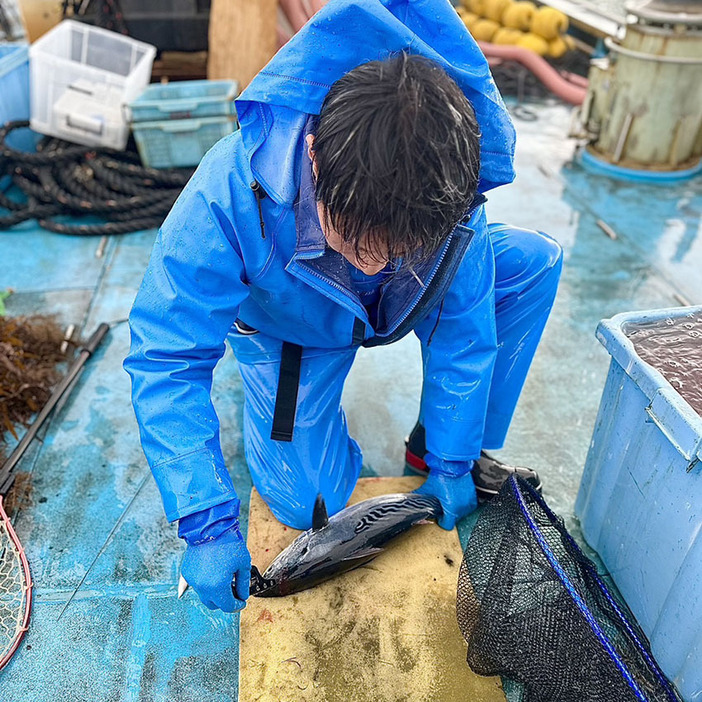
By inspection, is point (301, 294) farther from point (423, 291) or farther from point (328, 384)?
point (328, 384)

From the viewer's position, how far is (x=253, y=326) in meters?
2.11

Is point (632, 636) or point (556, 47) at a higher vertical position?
point (556, 47)

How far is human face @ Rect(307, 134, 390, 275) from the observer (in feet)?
4.16

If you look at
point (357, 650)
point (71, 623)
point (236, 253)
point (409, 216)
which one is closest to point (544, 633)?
point (357, 650)

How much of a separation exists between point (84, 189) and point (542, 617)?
4.28 meters

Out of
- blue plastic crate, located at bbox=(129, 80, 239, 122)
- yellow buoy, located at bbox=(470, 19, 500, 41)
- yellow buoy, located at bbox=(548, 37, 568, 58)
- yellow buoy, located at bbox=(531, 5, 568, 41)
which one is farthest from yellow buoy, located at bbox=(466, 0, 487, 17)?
blue plastic crate, located at bbox=(129, 80, 239, 122)

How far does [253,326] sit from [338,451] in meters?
0.63

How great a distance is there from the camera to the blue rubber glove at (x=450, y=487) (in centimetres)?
217

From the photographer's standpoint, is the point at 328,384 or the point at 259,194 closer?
the point at 259,194

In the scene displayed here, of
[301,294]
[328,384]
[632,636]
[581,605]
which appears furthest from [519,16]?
[581,605]

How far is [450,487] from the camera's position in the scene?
2.18 meters

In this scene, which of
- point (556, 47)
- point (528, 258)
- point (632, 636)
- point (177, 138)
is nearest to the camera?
point (632, 636)

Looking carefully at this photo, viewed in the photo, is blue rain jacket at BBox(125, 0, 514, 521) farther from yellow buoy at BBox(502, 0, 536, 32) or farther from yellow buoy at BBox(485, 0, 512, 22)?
yellow buoy at BBox(485, 0, 512, 22)

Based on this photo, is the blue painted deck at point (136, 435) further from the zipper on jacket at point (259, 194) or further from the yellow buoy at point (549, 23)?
the yellow buoy at point (549, 23)
